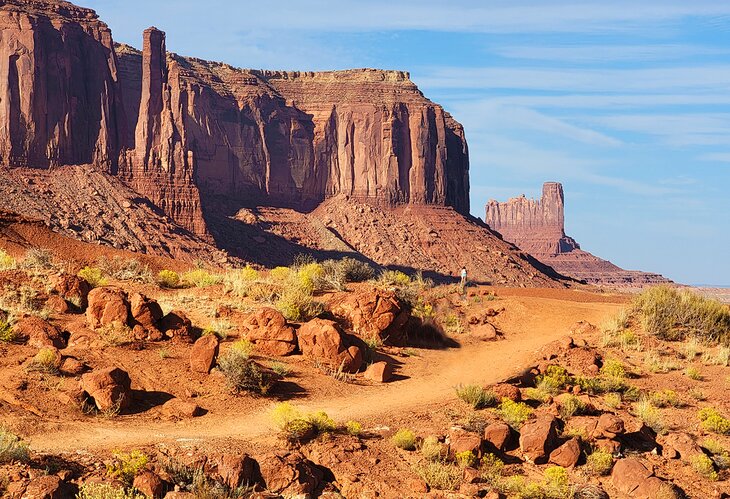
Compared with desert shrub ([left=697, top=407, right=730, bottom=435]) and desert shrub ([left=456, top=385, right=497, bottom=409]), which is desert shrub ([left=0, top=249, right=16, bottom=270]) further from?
desert shrub ([left=697, top=407, right=730, bottom=435])

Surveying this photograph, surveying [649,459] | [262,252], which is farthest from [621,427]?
[262,252]

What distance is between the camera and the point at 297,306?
64.1 feet

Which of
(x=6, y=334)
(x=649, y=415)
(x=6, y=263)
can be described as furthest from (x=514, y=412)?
(x=6, y=263)

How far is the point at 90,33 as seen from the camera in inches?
3406

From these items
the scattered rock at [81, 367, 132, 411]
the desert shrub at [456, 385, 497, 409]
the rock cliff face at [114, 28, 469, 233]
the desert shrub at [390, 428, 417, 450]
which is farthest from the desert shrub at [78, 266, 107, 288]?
the rock cliff face at [114, 28, 469, 233]

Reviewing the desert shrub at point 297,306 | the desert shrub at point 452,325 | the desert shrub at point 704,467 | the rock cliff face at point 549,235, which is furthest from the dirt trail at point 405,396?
the rock cliff face at point 549,235

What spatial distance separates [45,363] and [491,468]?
23.6ft

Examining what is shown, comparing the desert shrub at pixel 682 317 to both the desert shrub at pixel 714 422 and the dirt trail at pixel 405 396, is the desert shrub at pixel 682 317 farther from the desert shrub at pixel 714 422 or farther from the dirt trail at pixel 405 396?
the desert shrub at pixel 714 422

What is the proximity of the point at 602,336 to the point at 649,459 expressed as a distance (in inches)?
341

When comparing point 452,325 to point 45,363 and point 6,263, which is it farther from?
point 45,363

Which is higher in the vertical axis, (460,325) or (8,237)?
(8,237)

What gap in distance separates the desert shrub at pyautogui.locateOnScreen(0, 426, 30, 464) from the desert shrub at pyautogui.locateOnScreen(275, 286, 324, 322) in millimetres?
8920

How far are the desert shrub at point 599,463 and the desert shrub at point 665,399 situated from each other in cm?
446

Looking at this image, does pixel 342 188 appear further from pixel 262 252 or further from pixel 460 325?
pixel 460 325
